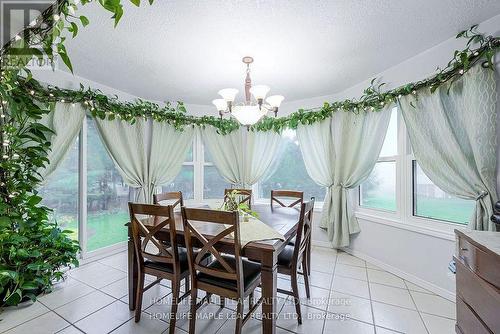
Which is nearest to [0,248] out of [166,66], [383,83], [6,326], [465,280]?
[6,326]

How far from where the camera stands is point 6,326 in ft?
5.87

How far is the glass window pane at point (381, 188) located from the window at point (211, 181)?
2.43 meters

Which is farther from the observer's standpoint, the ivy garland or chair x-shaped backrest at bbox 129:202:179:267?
the ivy garland

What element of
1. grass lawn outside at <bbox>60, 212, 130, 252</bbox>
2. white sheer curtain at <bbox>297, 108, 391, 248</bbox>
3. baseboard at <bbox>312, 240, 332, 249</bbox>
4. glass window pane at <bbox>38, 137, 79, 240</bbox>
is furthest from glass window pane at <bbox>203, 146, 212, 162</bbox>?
baseboard at <bbox>312, 240, 332, 249</bbox>

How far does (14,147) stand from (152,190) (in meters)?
1.74

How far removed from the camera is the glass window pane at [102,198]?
3.21 metres

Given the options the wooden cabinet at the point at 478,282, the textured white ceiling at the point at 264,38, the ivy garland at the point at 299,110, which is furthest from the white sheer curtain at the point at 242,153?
the wooden cabinet at the point at 478,282

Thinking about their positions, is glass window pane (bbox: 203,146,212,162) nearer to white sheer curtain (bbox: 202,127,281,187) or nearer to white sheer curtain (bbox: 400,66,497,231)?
white sheer curtain (bbox: 202,127,281,187)

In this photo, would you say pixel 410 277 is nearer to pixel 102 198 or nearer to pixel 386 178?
pixel 386 178

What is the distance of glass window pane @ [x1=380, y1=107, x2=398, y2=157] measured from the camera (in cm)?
286

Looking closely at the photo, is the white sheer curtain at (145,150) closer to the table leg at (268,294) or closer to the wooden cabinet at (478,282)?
the table leg at (268,294)

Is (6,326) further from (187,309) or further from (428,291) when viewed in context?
(428,291)

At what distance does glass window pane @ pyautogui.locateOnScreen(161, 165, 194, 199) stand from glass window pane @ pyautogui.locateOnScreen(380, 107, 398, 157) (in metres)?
3.21

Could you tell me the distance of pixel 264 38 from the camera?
80.1 inches
